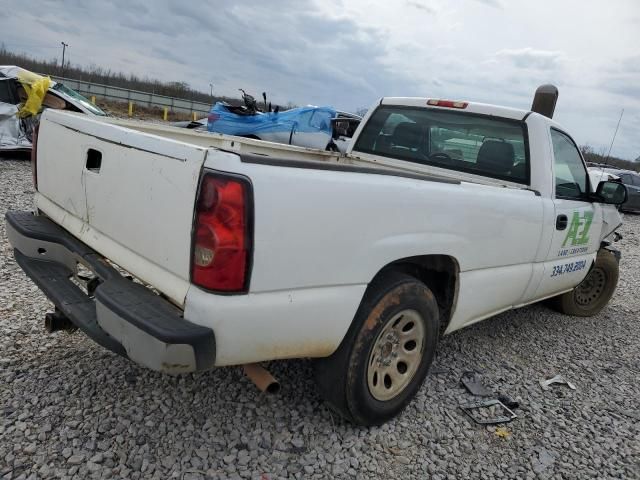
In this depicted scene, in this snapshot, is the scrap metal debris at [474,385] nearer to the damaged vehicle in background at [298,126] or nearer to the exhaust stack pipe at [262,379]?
the exhaust stack pipe at [262,379]

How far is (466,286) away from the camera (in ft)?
9.75

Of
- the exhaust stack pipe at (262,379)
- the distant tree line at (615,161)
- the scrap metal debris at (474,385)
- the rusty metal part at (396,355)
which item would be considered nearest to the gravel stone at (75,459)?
the exhaust stack pipe at (262,379)

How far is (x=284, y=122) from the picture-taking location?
9914 mm

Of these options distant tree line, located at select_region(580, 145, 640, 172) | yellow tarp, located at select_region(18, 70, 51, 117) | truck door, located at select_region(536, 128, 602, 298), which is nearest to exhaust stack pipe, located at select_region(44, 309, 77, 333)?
truck door, located at select_region(536, 128, 602, 298)

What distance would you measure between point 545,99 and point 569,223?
229 inches

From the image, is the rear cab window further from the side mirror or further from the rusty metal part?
the rusty metal part

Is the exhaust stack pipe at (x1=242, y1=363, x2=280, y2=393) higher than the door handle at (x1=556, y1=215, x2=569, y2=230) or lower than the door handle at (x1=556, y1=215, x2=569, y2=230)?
lower

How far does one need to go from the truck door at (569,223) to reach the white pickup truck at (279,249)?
92 millimetres

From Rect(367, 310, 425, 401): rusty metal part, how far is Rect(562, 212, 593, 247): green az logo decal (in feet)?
6.24

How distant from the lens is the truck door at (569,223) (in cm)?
376

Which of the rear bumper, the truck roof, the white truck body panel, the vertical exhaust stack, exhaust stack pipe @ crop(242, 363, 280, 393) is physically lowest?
exhaust stack pipe @ crop(242, 363, 280, 393)

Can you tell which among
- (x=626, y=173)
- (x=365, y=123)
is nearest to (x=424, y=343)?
(x=365, y=123)

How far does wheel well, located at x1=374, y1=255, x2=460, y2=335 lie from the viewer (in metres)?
2.77

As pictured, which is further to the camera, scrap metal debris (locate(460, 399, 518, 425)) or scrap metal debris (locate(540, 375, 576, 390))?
scrap metal debris (locate(540, 375, 576, 390))
